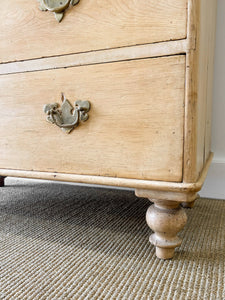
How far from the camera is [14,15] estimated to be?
1.99 ft

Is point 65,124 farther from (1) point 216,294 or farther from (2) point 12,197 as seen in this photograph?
(2) point 12,197

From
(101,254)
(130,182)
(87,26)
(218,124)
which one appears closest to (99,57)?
(87,26)

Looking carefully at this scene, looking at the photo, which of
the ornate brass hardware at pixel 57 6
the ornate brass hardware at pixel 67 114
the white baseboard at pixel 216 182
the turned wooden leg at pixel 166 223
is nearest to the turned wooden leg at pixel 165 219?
the turned wooden leg at pixel 166 223

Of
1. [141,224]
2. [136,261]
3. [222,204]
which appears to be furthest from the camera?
[222,204]

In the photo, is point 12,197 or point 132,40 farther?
point 12,197

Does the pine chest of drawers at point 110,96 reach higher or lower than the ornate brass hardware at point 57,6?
lower

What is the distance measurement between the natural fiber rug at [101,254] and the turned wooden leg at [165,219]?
0.12ft

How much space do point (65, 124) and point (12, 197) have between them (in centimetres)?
55

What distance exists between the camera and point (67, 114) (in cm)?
57

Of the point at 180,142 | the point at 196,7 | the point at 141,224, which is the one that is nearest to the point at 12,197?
the point at 141,224

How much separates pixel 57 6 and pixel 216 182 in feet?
2.37

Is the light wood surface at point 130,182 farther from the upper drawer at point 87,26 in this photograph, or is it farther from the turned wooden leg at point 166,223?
the upper drawer at point 87,26

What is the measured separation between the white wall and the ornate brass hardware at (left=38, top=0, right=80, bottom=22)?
0.58 meters

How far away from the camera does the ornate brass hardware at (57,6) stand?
545mm
